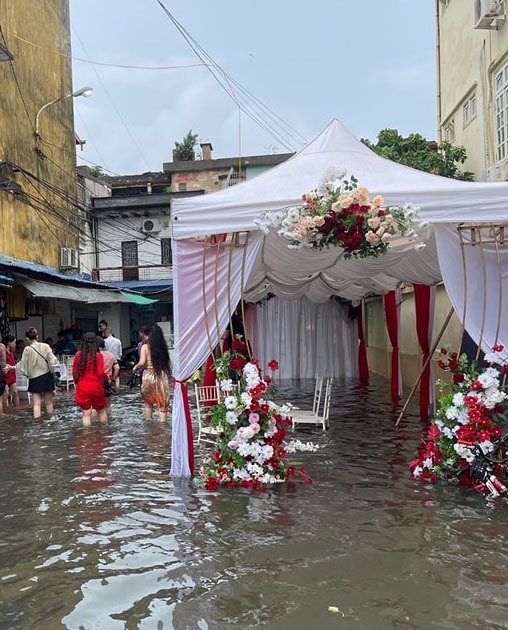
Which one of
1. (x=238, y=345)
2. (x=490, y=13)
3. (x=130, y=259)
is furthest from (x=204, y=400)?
(x=130, y=259)

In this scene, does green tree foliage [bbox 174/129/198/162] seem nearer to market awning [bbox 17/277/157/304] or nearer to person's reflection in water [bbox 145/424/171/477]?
market awning [bbox 17/277/157/304]

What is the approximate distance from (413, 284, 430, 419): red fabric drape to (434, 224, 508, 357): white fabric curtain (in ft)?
12.8

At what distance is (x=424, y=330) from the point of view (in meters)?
10.1

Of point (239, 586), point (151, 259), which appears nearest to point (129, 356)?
point (151, 259)

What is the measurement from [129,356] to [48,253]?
4.22 meters

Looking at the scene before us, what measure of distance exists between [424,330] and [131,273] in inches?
834

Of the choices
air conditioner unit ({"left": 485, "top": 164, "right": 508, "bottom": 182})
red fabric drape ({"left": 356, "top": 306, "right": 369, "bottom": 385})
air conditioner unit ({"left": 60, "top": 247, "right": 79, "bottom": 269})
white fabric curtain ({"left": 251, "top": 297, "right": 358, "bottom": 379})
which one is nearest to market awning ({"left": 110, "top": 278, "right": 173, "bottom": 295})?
air conditioner unit ({"left": 60, "top": 247, "right": 79, "bottom": 269})

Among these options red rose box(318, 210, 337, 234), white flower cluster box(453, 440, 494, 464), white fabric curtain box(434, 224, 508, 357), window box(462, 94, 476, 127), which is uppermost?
window box(462, 94, 476, 127)

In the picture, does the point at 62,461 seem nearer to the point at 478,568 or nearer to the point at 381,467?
the point at 381,467

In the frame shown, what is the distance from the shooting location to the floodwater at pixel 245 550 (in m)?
3.54

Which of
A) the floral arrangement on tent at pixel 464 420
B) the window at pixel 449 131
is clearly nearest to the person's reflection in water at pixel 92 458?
the floral arrangement on tent at pixel 464 420

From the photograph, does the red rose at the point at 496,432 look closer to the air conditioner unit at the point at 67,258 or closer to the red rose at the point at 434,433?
the red rose at the point at 434,433

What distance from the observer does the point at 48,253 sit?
1973cm

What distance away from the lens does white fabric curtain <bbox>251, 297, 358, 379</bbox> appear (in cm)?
1894
